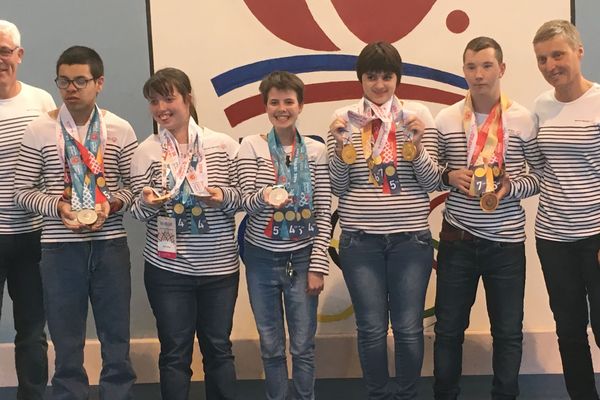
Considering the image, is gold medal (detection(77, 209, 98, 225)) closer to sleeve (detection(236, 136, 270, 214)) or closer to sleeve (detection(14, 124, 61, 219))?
sleeve (detection(14, 124, 61, 219))

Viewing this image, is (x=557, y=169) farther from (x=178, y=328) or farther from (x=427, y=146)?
(x=178, y=328)

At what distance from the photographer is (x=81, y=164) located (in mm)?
2641

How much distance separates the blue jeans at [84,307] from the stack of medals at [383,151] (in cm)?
113

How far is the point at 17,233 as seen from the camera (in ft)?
9.41

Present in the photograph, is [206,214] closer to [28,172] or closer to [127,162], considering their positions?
[127,162]

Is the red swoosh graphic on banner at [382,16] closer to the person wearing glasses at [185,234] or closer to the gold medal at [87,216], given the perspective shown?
the person wearing glasses at [185,234]

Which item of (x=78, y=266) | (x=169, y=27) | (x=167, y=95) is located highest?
(x=169, y=27)

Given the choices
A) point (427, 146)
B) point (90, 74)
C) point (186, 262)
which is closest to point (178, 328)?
point (186, 262)

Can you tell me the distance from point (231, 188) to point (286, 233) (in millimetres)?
308

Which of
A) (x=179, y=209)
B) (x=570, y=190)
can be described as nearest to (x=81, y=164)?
(x=179, y=209)

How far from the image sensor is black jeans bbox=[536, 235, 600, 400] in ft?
8.79

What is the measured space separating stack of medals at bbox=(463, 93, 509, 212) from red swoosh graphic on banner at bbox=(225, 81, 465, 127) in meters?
0.81

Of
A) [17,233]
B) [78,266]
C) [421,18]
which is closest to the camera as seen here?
[78,266]

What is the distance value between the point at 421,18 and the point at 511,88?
25.2 inches
